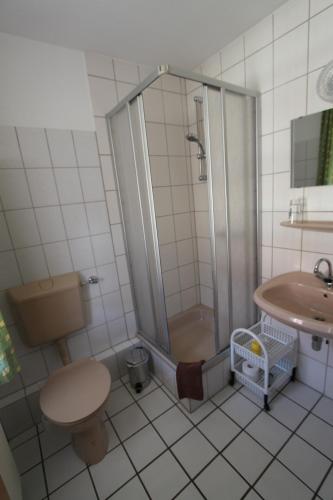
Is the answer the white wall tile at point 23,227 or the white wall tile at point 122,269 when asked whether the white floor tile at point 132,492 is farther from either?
the white wall tile at point 23,227

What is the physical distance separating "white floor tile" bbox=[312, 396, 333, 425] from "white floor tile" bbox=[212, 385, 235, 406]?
19.6 inches

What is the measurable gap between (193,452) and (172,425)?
0.20 m

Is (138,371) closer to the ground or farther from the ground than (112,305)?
closer to the ground

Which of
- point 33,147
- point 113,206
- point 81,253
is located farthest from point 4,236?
point 113,206

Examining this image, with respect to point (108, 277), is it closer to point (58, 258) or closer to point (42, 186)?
point (58, 258)

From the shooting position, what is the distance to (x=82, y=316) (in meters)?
1.58

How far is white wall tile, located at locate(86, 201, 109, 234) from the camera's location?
1646 millimetres

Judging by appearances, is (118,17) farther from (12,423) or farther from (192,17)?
(12,423)

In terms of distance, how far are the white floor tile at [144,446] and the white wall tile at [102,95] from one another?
2.06 m

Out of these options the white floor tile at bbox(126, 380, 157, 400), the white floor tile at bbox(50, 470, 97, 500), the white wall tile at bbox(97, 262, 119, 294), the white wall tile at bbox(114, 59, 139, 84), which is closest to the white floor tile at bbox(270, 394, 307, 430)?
the white floor tile at bbox(126, 380, 157, 400)

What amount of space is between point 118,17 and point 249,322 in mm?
2075

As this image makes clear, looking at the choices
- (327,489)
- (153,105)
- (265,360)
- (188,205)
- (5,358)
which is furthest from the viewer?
(188,205)

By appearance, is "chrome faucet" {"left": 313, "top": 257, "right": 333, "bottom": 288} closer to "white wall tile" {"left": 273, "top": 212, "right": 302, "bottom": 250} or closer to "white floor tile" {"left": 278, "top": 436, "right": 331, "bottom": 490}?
"white wall tile" {"left": 273, "top": 212, "right": 302, "bottom": 250}

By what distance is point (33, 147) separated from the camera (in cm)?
140
